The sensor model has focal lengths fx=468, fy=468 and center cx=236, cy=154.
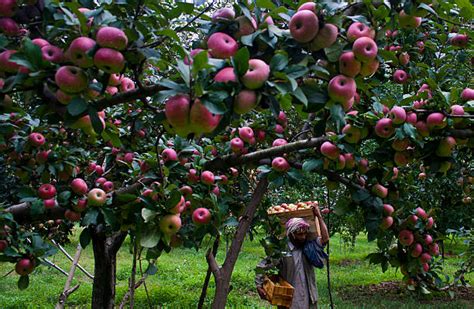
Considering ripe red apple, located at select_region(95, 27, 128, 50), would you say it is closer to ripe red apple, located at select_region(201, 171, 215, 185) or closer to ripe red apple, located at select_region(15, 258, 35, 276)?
ripe red apple, located at select_region(201, 171, 215, 185)

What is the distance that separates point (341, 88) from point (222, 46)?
289 millimetres

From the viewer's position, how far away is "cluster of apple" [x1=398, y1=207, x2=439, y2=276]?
202cm

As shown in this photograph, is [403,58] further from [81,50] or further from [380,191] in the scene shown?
[81,50]

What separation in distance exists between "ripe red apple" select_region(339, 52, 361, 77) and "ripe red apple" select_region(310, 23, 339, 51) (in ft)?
0.17

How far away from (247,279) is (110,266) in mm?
5170

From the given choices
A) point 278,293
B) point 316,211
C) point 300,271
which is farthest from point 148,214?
point 300,271

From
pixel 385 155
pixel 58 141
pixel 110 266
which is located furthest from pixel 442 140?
pixel 110 266

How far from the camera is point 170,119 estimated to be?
3.09ft

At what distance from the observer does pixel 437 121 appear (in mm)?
1477

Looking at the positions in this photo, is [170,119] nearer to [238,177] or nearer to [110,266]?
[238,177]

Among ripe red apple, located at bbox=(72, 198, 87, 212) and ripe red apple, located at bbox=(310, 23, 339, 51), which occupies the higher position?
ripe red apple, located at bbox=(310, 23, 339, 51)

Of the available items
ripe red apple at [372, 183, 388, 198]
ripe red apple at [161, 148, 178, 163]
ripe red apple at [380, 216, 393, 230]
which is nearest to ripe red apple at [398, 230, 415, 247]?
ripe red apple at [380, 216, 393, 230]

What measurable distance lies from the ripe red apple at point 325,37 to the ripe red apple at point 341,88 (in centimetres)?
9

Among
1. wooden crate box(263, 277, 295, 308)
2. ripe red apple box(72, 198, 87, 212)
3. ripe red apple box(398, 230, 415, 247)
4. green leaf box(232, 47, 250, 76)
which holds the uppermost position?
green leaf box(232, 47, 250, 76)
